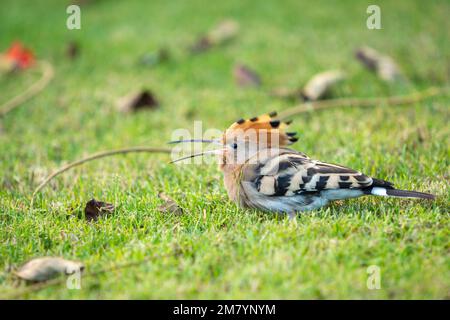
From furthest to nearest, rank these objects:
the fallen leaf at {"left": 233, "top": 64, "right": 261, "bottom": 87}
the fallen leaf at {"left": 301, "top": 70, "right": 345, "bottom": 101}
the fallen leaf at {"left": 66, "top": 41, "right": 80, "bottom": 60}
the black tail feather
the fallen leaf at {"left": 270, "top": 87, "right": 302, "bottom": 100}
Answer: the fallen leaf at {"left": 66, "top": 41, "right": 80, "bottom": 60}
the fallen leaf at {"left": 233, "top": 64, "right": 261, "bottom": 87}
the fallen leaf at {"left": 270, "top": 87, "right": 302, "bottom": 100}
the fallen leaf at {"left": 301, "top": 70, "right": 345, "bottom": 101}
the black tail feather

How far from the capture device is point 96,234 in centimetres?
315

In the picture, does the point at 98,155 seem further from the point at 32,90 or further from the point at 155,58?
the point at 155,58

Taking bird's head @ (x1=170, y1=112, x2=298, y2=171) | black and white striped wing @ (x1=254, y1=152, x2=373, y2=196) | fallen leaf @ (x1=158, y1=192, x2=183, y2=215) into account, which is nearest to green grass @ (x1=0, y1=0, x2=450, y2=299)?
fallen leaf @ (x1=158, y1=192, x2=183, y2=215)

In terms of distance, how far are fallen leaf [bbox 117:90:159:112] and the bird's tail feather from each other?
317 centimetres

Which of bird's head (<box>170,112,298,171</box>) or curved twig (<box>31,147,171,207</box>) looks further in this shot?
curved twig (<box>31,147,171,207</box>)

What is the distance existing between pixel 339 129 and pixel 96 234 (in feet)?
8.27

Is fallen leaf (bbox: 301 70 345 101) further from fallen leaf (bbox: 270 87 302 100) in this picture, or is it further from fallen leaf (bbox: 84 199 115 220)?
fallen leaf (bbox: 84 199 115 220)

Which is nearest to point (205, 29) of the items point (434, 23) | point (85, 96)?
point (85, 96)

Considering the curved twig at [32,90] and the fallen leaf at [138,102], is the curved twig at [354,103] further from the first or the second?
the curved twig at [32,90]

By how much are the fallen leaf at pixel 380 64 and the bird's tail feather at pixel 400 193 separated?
3.14m

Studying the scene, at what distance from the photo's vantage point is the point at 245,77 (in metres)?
6.22

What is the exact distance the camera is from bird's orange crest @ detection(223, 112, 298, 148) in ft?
11.1

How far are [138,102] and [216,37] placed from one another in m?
2.00

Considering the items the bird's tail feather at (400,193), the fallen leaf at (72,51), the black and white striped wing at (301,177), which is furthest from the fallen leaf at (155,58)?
the bird's tail feather at (400,193)
